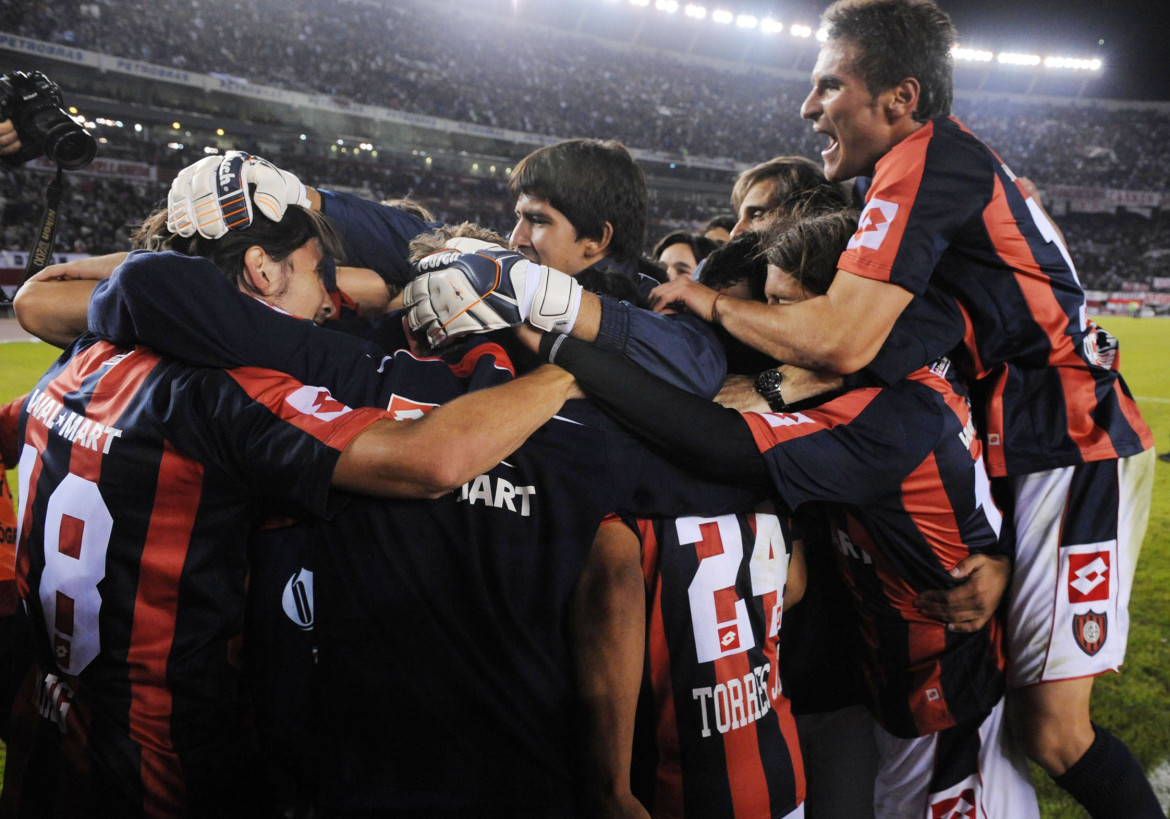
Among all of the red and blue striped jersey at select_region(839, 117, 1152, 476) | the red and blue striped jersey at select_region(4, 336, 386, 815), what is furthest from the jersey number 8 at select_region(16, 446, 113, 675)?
the red and blue striped jersey at select_region(839, 117, 1152, 476)

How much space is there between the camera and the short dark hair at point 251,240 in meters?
1.94

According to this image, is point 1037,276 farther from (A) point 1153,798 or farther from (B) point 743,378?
(A) point 1153,798

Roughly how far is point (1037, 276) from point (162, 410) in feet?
7.60

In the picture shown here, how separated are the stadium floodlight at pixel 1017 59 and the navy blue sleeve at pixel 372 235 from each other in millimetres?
44725

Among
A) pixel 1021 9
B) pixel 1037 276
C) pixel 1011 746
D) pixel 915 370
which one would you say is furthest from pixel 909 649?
pixel 1021 9

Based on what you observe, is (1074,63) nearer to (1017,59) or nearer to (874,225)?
(1017,59)

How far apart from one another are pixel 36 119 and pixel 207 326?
231 cm

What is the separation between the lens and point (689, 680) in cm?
172

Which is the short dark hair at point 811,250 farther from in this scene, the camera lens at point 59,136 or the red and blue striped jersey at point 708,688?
the camera lens at point 59,136

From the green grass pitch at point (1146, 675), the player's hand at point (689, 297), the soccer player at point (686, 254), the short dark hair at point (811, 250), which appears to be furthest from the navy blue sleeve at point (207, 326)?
the soccer player at point (686, 254)

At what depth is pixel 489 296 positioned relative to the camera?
1.71m

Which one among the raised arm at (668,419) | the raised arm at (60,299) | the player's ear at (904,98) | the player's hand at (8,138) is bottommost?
the raised arm at (60,299)

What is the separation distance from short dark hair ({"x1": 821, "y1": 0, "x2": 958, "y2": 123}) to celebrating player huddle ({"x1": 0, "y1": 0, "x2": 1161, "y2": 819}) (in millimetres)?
12

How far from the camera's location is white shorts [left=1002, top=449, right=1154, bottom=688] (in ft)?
6.86
